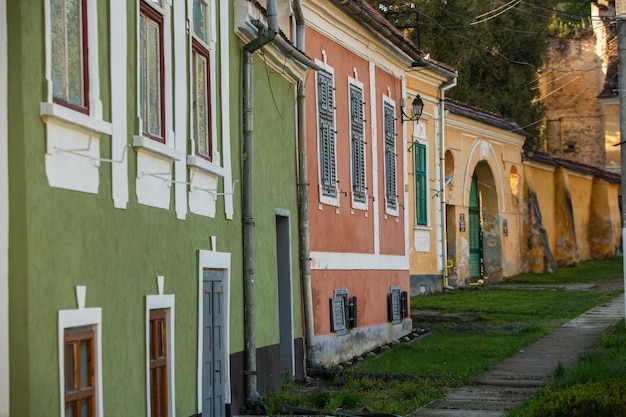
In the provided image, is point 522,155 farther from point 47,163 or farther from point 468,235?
point 47,163

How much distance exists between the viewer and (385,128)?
861 inches

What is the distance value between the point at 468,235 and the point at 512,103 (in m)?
13.7

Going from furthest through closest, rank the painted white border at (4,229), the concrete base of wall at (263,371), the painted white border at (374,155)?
the painted white border at (374,155) < the concrete base of wall at (263,371) < the painted white border at (4,229)

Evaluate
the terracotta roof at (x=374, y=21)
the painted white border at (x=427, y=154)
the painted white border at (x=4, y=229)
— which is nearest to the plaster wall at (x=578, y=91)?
the painted white border at (x=427, y=154)

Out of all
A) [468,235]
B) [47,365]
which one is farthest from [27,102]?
[468,235]

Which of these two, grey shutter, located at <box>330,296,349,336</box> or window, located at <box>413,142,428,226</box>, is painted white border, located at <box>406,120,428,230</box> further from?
grey shutter, located at <box>330,296,349,336</box>

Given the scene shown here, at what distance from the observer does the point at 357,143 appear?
65.3 ft

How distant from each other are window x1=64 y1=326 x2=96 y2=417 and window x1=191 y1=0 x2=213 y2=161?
322 centimetres

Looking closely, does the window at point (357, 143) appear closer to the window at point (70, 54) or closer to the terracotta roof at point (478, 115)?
the window at point (70, 54)

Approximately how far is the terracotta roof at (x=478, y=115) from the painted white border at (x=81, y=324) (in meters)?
23.7

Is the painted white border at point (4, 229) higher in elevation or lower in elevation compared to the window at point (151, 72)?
lower

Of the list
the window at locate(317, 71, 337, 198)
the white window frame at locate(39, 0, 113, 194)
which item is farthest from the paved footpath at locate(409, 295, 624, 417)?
the white window frame at locate(39, 0, 113, 194)

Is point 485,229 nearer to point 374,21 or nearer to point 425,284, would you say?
point 425,284

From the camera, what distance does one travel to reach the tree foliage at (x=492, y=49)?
147ft
